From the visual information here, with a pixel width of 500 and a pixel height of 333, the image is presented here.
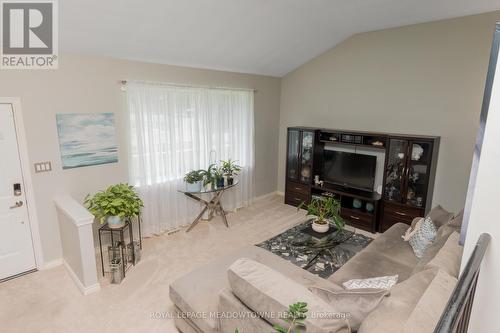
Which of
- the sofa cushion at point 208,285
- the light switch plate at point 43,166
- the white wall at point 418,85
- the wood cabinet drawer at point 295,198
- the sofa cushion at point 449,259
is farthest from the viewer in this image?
the wood cabinet drawer at point 295,198

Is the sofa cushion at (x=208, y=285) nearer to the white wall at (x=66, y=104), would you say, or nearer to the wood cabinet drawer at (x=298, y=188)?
the white wall at (x=66, y=104)

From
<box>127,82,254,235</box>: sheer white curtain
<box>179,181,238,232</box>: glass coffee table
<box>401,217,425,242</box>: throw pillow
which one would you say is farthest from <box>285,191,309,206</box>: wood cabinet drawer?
<box>401,217,425,242</box>: throw pillow

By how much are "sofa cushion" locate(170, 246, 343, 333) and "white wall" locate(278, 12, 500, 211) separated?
9.91 ft

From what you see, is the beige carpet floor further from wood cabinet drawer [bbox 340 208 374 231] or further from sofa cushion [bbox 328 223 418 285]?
sofa cushion [bbox 328 223 418 285]

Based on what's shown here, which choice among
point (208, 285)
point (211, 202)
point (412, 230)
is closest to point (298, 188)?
point (211, 202)

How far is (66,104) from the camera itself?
134 inches

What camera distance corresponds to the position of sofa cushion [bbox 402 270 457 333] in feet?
4.45

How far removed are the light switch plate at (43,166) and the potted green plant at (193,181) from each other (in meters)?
1.78

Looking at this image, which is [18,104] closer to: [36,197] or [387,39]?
[36,197]

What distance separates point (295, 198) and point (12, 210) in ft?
14.6

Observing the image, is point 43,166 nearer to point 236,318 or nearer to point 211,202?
point 211,202

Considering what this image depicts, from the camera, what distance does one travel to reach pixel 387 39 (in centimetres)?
452

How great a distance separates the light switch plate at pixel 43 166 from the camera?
10.8 feet

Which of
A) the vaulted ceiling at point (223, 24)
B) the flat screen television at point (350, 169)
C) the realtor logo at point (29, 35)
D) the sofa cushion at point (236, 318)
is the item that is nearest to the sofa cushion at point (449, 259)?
the sofa cushion at point (236, 318)
